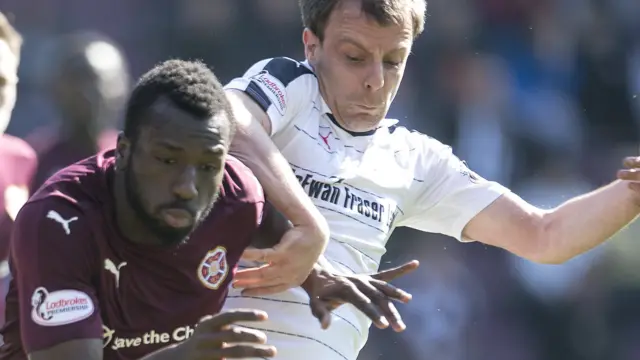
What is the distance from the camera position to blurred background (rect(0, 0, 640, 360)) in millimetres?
7238

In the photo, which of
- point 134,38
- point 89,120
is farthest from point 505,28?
point 89,120

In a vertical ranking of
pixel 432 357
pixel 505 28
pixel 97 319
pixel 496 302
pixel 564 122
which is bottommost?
pixel 97 319

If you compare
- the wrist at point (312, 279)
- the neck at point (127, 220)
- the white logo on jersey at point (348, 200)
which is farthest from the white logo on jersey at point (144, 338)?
the white logo on jersey at point (348, 200)

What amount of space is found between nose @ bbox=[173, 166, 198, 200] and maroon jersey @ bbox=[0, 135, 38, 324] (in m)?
1.70

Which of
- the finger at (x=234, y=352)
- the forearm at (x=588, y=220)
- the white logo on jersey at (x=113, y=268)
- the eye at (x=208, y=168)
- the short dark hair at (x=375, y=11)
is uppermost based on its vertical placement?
the short dark hair at (x=375, y=11)

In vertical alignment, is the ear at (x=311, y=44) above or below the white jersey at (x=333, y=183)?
above

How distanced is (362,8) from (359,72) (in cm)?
20

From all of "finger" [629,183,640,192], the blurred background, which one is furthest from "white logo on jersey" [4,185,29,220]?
"finger" [629,183,640,192]

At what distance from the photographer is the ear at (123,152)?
2996 mm

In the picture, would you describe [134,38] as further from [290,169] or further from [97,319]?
[97,319]

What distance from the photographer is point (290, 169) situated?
3467 millimetres

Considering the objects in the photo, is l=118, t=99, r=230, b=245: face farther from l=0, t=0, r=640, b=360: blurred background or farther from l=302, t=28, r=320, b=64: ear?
l=0, t=0, r=640, b=360: blurred background

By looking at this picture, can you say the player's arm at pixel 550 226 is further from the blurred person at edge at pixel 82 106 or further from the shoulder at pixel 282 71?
the blurred person at edge at pixel 82 106

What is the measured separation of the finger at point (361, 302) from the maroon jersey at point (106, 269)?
0.31 metres
